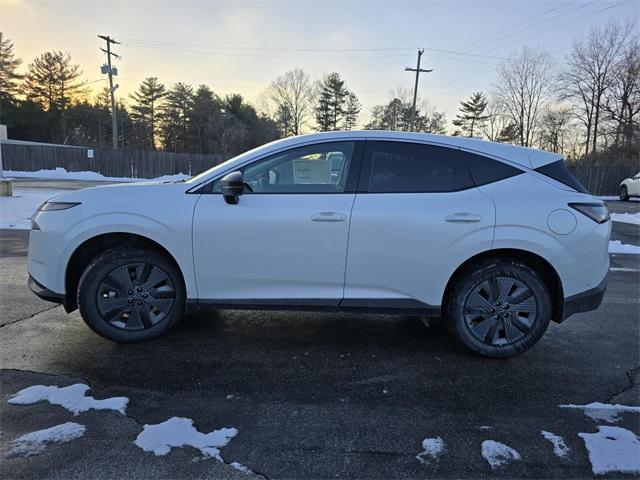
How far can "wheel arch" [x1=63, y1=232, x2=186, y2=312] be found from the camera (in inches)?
141

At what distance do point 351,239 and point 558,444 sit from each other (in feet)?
6.20

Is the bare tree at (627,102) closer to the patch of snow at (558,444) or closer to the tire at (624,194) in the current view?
the tire at (624,194)

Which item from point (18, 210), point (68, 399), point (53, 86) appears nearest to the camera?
point (68, 399)

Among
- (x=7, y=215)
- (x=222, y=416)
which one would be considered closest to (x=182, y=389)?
(x=222, y=416)

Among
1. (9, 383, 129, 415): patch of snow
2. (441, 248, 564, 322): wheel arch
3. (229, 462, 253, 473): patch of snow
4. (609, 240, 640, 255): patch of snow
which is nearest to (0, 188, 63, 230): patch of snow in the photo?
(9, 383, 129, 415): patch of snow

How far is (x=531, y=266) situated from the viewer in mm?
3598

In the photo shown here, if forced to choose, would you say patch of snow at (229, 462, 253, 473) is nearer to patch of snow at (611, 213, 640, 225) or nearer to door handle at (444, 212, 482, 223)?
door handle at (444, 212, 482, 223)

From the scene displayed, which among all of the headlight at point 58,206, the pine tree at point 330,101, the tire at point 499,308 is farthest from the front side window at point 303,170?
the pine tree at point 330,101

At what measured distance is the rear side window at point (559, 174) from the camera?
3553 millimetres

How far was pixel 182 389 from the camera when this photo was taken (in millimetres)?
3016

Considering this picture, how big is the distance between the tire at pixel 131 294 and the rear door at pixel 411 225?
1487 mm

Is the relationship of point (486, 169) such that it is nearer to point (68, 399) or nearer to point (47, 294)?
point (68, 399)

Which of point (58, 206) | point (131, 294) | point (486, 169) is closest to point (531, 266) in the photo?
point (486, 169)

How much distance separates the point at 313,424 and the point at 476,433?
99cm
